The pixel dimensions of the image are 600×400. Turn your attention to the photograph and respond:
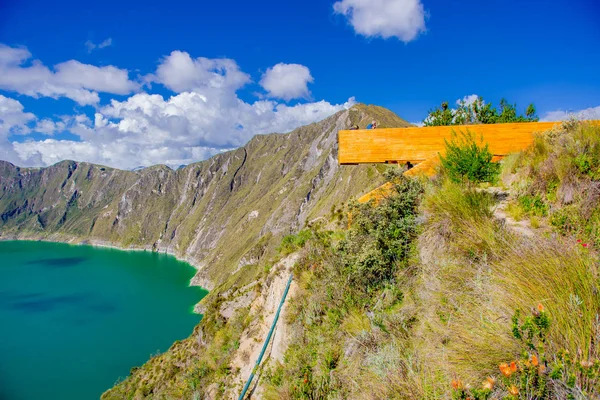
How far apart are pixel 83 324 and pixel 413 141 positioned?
12396cm

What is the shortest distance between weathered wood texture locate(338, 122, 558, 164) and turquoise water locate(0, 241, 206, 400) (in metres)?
76.9

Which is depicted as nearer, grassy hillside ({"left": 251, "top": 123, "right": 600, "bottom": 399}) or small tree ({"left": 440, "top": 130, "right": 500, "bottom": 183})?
grassy hillside ({"left": 251, "top": 123, "right": 600, "bottom": 399})

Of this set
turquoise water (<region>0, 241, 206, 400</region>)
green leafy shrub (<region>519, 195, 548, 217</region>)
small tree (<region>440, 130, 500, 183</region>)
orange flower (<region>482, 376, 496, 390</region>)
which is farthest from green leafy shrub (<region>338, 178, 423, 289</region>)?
turquoise water (<region>0, 241, 206, 400</region>)

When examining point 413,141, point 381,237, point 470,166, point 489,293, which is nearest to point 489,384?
point 489,293

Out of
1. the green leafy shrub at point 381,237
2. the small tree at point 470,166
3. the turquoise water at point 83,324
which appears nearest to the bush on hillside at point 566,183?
the small tree at point 470,166

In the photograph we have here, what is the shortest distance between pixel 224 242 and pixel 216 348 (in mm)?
183468

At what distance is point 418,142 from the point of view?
766cm

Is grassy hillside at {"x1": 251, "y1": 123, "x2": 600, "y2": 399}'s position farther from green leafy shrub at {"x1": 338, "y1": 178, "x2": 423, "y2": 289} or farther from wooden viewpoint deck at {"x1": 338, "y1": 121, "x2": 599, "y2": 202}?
wooden viewpoint deck at {"x1": 338, "y1": 121, "x2": 599, "y2": 202}

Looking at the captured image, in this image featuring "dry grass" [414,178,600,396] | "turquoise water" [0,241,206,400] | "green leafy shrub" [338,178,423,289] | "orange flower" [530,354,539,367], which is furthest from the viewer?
A: "turquoise water" [0,241,206,400]

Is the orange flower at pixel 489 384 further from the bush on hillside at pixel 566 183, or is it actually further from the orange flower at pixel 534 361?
the bush on hillside at pixel 566 183

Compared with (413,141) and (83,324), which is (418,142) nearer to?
(413,141)

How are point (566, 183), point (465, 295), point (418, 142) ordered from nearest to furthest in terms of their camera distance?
point (465, 295), point (566, 183), point (418, 142)

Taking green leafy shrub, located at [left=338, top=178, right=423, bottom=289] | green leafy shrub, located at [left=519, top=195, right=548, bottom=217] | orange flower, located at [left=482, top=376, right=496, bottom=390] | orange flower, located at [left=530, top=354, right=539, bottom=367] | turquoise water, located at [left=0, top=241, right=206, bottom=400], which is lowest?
turquoise water, located at [left=0, top=241, right=206, bottom=400]

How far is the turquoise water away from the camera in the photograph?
217ft
